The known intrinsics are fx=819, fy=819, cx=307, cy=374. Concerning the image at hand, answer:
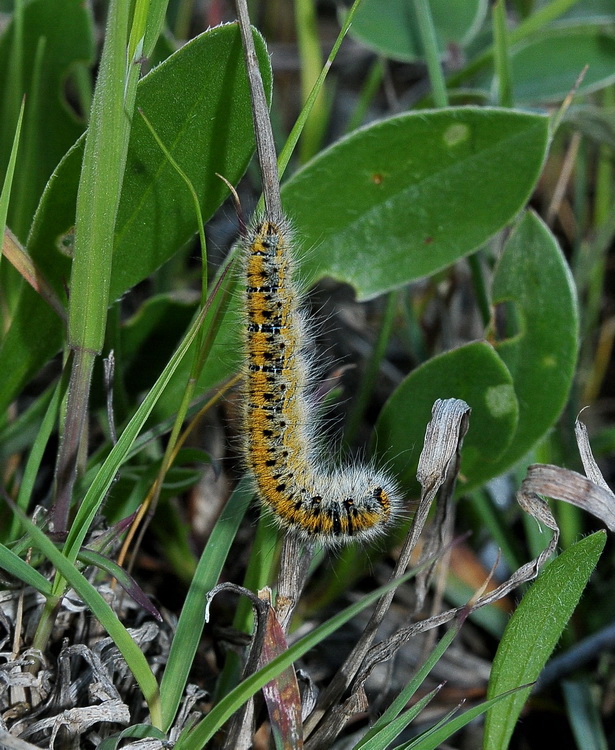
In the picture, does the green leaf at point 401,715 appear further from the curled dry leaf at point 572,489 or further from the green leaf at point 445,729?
the curled dry leaf at point 572,489

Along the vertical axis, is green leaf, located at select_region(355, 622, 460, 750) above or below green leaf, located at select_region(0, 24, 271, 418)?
below

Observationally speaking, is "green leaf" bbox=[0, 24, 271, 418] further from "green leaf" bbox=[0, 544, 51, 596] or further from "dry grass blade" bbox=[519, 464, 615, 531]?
"dry grass blade" bbox=[519, 464, 615, 531]

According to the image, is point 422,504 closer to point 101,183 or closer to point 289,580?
point 289,580

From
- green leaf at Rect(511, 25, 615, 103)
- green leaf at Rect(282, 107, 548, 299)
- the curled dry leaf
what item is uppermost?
green leaf at Rect(511, 25, 615, 103)

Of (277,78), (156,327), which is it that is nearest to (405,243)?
(156,327)

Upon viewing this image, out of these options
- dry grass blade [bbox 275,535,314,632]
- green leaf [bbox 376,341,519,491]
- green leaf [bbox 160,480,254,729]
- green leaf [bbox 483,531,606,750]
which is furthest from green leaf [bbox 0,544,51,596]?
green leaf [bbox 376,341,519,491]

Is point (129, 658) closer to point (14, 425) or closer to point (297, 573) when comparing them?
point (297, 573)
